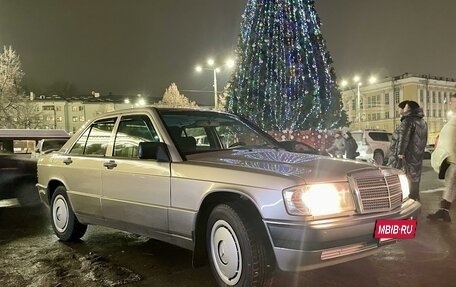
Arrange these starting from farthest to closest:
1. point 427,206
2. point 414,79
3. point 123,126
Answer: point 414,79, point 427,206, point 123,126

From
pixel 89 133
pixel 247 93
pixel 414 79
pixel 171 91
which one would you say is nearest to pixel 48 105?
pixel 171 91

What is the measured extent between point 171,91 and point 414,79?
50.1 meters

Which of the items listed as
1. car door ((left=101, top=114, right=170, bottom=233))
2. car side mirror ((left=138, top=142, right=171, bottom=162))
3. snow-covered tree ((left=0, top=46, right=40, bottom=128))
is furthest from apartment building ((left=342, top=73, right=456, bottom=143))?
car side mirror ((left=138, top=142, right=171, bottom=162))

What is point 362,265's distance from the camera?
470 centimetres

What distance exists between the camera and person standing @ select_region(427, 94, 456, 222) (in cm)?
658

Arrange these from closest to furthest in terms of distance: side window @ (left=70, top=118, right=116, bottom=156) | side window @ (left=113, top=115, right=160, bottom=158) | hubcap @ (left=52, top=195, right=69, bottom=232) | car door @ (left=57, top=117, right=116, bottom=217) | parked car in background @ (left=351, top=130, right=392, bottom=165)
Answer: side window @ (left=113, top=115, right=160, bottom=158)
car door @ (left=57, top=117, right=116, bottom=217)
side window @ (left=70, top=118, right=116, bottom=156)
hubcap @ (left=52, top=195, right=69, bottom=232)
parked car in background @ (left=351, top=130, right=392, bottom=165)

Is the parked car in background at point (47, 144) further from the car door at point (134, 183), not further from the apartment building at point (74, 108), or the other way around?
the apartment building at point (74, 108)

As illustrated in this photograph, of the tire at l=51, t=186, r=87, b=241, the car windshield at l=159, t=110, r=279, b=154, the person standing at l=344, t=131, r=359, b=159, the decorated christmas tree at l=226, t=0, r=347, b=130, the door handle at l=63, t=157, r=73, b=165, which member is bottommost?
the tire at l=51, t=186, r=87, b=241

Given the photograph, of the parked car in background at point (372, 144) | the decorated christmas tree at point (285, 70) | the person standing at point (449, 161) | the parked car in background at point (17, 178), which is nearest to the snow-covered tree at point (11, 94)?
the decorated christmas tree at point (285, 70)

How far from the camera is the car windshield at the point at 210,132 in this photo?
15.9 feet

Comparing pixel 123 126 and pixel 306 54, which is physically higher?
pixel 306 54

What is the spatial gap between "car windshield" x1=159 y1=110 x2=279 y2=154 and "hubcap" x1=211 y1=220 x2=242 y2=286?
0.99 metres

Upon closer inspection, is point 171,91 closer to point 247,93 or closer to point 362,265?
point 247,93

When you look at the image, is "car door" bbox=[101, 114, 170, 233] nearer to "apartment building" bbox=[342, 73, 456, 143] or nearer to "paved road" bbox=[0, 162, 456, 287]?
"paved road" bbox=[0, 162, 456, 287]
